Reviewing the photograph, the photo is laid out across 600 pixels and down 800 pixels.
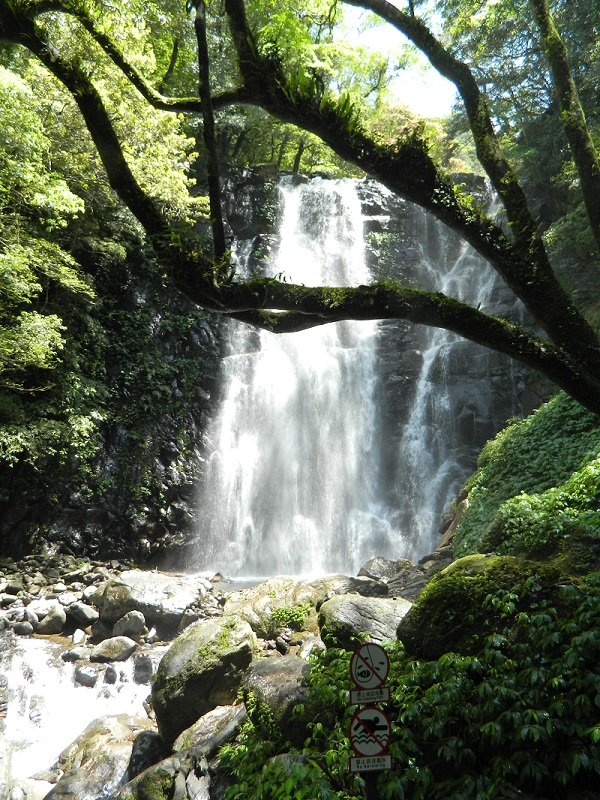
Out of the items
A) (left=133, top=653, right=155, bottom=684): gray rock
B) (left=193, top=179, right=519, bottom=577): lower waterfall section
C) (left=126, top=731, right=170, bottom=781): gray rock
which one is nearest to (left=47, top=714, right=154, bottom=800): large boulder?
(left=126, top=731, right=170, bottom=781): gray rock

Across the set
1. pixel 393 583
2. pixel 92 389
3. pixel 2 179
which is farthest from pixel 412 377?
pixel 2 179

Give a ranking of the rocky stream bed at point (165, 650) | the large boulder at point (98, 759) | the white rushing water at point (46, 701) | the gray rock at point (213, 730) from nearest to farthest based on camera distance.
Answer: the gray rock at point (213, 730) → the rocky stream bed at point (165, 650) → the large boulder at point (98, 759) → the white rushing water at point (46, 701)

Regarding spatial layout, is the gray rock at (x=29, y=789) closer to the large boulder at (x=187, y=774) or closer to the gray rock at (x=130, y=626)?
the large boulder at (x=187, y=774)

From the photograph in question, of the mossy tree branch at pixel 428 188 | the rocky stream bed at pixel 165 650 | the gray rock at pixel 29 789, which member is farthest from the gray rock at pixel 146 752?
the mossy tree branch at pixel 428 188

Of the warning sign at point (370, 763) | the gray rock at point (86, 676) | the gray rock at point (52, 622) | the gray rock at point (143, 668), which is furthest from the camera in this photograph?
the gray rock at point (52, 622)

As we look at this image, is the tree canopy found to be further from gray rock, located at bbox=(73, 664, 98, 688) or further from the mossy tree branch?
gray rock, located at bbox=(73, 664, 98, 688)

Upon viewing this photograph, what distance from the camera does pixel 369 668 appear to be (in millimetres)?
2631

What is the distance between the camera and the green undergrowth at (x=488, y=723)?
2.96 m

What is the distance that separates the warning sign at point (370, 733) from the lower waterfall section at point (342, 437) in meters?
11.9

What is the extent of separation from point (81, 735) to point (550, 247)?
49.1 feet

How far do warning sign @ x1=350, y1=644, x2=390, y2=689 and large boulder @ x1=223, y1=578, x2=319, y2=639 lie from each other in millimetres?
5751

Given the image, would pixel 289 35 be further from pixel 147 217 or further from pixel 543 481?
pixel 543 481

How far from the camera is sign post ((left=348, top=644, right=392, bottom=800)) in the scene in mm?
2469

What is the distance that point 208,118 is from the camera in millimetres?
3750
